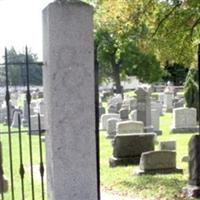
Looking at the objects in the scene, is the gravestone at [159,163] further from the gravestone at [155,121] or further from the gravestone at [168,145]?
the gravestone at [155,121]

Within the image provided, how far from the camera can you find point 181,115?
20.3m

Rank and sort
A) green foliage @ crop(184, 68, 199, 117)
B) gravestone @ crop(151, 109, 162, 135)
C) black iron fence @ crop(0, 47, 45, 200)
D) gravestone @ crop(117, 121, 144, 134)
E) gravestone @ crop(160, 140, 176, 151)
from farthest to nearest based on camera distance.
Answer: green foliage @ crop(184, 68, 199, 117) → gravestone @ crop(151, 109, 162, 135) → gravestone @ crop(117, 121, 144, 134) → gravestone @ crop(160, 140, 176, 151) → black iron fence @ crop(0, 47, 45, 200)

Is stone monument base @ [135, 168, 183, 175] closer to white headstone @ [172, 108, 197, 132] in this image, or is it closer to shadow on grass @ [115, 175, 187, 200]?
shadow on grass @ [115, 175, 187, 200]

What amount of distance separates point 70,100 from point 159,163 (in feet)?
22.6

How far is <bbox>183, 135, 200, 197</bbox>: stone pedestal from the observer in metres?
8.39

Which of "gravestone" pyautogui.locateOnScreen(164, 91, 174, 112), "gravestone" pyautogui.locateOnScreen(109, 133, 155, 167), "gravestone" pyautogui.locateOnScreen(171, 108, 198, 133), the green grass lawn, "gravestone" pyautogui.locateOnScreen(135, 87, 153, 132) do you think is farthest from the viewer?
"gravestone" pyautogui.locateOnScreen(164, 91, 174, 112)

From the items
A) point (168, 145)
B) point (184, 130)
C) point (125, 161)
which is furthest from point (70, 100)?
point (184, 130)

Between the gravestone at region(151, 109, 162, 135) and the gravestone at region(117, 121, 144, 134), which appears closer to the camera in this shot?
the gravestone at region(117, 121, 144, 134)

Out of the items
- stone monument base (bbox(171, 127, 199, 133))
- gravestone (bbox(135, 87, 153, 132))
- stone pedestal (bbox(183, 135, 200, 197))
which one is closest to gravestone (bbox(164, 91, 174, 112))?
stone monument base (bbox(171, 127, 199, 133))

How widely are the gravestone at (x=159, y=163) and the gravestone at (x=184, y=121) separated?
348 inches

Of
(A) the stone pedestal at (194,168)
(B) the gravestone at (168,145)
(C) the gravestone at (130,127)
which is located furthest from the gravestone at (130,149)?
(A) the stone pedestal at (194,168)

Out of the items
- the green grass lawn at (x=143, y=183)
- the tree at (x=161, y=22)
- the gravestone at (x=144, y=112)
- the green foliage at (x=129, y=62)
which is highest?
the green foliage at (x=129, y=62)

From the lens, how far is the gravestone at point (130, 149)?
1268 centimetres

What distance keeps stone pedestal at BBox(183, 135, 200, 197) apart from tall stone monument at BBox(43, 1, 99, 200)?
388 cm
